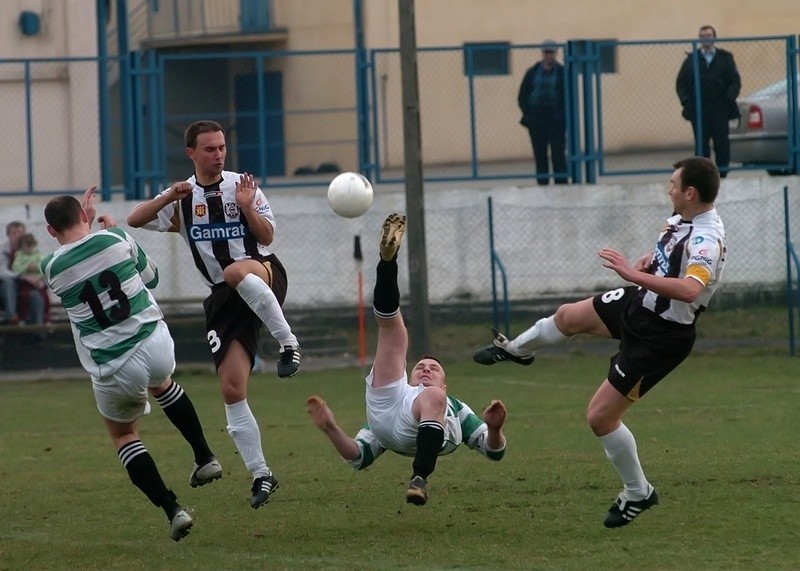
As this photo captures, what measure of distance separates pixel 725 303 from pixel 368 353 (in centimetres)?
508

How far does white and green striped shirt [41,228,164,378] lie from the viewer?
7.72 m

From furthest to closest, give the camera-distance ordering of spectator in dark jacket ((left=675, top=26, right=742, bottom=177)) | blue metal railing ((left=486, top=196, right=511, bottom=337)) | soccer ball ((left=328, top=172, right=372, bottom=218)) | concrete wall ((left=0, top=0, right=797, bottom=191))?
concrete wall ((left=0, top=0, right=797, bottom=191))
spectator in dark jacket ((left=675, top=26, right=742, bottom=177))
blue metal railing ((left=486, top=196, right=511, bottom=337))
soccer ball ((left=328, top=172, right=372, bottom=218))

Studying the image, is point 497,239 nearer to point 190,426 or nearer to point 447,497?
point 447,497

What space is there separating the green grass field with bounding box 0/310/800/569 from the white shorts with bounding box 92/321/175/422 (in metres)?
0.78

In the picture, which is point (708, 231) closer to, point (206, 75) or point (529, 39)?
Result: point (206, 75)

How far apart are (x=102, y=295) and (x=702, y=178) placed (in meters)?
3.41

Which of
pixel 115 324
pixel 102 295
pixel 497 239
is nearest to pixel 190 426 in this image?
pixel 115 324

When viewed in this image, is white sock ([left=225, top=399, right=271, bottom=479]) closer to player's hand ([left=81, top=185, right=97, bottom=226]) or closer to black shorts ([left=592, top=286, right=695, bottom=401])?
player's hand ([left=81, top=185, right=97, bottom=226])

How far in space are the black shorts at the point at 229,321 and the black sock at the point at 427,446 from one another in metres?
1.40

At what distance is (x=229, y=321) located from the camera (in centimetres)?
879

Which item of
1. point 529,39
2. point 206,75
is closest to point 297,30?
point 529,39

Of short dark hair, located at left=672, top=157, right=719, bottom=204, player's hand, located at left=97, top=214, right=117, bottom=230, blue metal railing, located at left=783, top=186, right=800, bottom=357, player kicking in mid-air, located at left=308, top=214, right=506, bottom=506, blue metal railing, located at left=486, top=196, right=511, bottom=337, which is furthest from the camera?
blue metal railing, located at left=486, top=196, right=511, bottom=337

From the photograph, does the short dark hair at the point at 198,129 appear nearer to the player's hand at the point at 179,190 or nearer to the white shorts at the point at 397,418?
the player's hand at the point at 179,190

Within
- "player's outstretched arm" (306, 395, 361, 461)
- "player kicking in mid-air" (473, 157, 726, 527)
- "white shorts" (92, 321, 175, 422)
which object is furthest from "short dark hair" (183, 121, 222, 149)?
"player kicking in mid-air" (473, 157, 726, 527)
